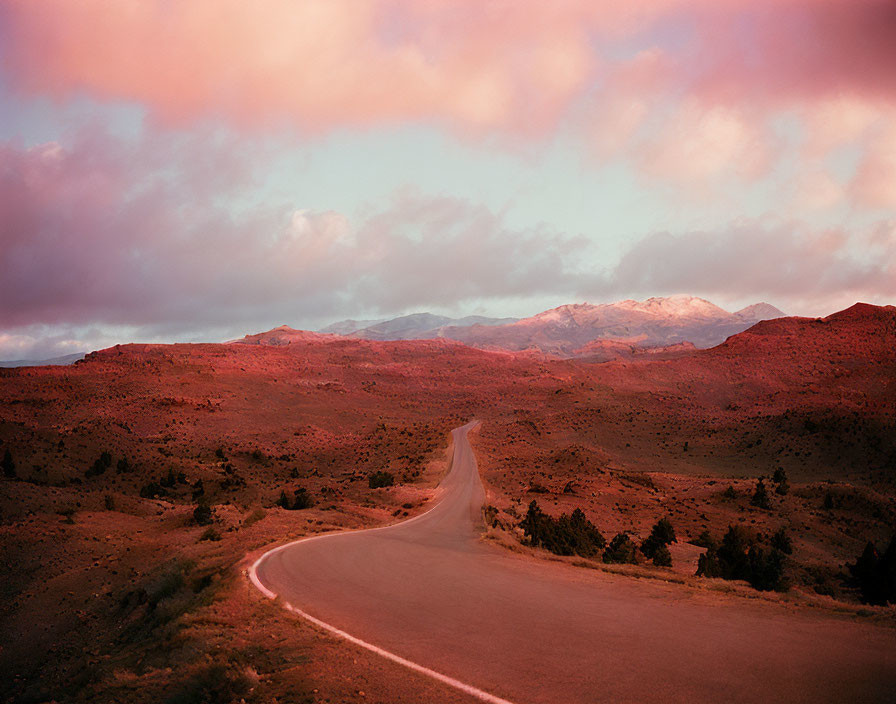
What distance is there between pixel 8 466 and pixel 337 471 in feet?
109

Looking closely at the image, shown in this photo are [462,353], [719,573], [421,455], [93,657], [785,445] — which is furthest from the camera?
[462,353]

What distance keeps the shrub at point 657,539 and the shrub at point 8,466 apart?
5013 cm

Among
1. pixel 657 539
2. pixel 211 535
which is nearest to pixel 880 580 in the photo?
pixel 657 539

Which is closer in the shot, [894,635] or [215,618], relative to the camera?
[894,635]

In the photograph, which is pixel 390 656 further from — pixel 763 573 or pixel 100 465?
pixel 100 465

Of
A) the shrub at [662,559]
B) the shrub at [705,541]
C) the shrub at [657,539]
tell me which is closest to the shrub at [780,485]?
the shrub at [705,541]

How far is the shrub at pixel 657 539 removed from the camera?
32812mm

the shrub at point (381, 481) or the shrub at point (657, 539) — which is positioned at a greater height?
→ the shrub at point (381, 481)

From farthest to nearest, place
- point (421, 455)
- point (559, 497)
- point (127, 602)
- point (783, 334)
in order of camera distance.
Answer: point (783, 334) < point (421, 455) < point (559, 497) < point (127, 602)

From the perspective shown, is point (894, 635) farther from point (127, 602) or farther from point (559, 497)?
point (559, 497)

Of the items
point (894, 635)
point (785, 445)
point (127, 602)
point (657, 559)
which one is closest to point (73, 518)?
point (127, 602)

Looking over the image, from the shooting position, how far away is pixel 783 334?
136m

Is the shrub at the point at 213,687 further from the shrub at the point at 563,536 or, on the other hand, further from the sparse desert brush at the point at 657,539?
the sparse desert brush at the point at 657,539

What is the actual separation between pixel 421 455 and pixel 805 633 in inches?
2384
